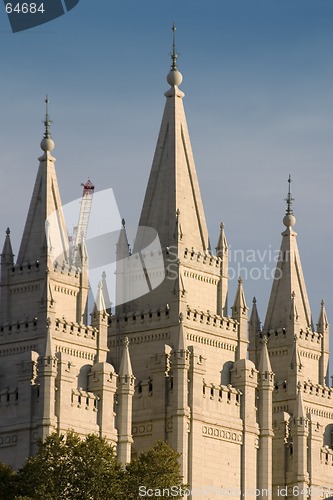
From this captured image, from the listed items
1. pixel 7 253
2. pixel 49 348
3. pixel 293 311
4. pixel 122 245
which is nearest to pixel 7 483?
pixel 49 348

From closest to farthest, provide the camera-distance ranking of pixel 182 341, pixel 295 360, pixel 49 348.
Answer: pixel 49 348 → pixel 182 341 → pixel 295 360

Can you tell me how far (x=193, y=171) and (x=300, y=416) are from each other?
12.5 m

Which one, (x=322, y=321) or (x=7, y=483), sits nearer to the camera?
(x=7, y=483)

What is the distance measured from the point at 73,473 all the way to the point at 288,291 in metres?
26.1

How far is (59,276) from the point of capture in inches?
3620

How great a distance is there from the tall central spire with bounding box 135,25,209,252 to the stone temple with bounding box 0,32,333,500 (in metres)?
0.06

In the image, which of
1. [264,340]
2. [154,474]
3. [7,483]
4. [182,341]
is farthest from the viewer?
[264,340]

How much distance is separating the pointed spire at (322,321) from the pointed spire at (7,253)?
18.6m

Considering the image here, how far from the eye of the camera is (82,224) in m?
104

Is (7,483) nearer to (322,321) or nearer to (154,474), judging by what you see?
(154,474)

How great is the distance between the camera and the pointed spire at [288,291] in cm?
10256

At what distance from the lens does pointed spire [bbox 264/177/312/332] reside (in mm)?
102562

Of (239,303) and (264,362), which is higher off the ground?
(239,303)

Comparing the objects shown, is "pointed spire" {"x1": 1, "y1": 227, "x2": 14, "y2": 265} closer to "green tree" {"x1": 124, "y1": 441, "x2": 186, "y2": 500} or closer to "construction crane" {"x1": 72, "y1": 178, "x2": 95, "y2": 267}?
"construction crane" {"x1": 72, "y1": 178, "x2": 95, "y2": 267}
